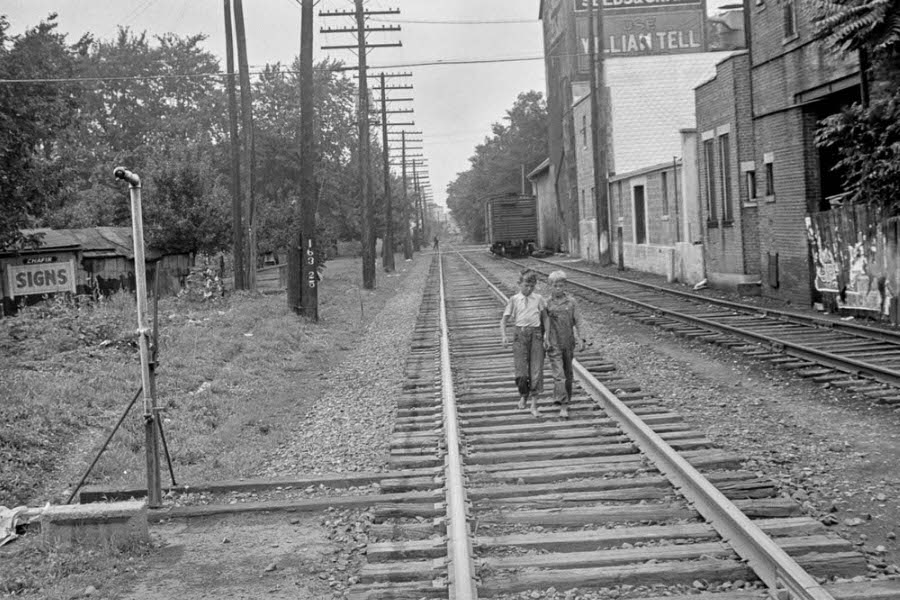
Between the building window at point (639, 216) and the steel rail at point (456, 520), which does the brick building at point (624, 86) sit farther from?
the steel rail at point (456, 520)

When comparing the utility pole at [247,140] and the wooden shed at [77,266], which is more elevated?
the utility pole at [247,140]

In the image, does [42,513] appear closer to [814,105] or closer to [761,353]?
[761,353]

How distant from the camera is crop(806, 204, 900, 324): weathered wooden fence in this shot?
55.4ft

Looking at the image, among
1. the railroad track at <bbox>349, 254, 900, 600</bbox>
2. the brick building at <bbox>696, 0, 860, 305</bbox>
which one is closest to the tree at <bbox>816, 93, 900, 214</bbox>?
the brick building at <bbox>696, 0, 860, 305</bbox>

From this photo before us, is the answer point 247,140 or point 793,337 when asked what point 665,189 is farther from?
point 793,337

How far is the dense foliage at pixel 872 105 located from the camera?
1581 cm

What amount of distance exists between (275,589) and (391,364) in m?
9.85

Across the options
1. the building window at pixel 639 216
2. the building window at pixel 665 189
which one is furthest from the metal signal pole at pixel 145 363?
the building window at pixel 639 216

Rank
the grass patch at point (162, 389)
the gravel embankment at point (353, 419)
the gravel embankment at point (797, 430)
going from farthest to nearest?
the grass patch at point (162, 389) < the gravel embankment at point (353, 419) < the gravel embankment at point (797, 430)

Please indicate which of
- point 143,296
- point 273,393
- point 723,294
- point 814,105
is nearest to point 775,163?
point 814,105

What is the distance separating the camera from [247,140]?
1189 inches

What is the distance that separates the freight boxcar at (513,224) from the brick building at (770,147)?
3166 centimetres

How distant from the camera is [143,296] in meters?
7.62

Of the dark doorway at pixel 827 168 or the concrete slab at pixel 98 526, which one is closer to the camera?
the concrete slab at pixel 98 526
